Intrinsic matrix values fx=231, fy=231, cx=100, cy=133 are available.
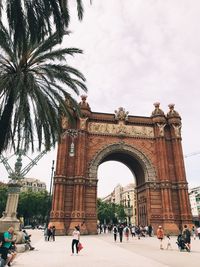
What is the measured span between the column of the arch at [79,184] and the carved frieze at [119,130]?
2049 mm

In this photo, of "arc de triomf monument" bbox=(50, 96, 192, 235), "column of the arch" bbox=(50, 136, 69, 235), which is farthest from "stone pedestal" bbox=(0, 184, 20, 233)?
"arc de triomf monument" bbox=(50, 96, 192, 235)

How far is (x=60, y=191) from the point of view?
28.8 metres

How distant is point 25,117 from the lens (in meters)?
12.2

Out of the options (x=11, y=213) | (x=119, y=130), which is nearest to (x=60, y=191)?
(x=119, y=130)

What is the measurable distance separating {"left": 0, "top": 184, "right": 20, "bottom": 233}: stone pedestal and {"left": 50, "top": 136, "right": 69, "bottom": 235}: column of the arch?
34.7ft

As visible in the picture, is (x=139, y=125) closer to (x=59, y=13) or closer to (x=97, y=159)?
(x=97, y=159)

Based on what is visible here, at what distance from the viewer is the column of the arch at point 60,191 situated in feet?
90.4

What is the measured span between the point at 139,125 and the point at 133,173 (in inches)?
329

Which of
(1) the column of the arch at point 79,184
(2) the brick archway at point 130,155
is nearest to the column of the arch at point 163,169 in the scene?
(2) the brick archway at point 130,155

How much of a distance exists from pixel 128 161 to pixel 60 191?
1280 centimetres

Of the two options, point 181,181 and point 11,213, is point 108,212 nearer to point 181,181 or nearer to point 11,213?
point 181,181

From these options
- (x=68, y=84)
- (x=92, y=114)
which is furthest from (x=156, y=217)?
(x=68, y=84)

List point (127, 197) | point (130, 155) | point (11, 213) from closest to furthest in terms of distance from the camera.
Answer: point (11, 213)
point (130, 155)
point (127, 197)

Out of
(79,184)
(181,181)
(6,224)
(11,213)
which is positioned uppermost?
(181,181)
